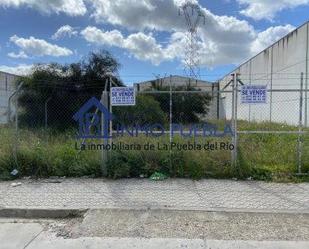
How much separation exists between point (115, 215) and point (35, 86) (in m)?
14.3

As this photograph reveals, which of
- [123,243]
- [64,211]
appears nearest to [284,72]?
[64,211]

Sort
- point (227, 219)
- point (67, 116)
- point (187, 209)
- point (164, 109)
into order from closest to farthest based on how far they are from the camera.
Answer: point (227, 219)
point (187, 209)
point (164, 109)
point (67, 116)

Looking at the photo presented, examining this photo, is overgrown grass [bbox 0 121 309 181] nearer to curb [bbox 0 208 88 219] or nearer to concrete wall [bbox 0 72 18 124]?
curb [bbox 0 208 88 219]

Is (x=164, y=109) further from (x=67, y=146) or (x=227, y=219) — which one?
(x=227, y=219)

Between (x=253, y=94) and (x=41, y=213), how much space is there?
5.31 meters

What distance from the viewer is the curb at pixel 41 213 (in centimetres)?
592

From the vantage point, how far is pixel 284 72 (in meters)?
21.9

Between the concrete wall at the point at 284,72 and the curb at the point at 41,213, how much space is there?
11.4m

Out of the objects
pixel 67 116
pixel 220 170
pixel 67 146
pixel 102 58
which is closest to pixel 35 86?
pixel 67 116

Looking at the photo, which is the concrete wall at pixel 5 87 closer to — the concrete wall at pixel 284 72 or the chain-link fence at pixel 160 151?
the concrete wall at pixel 284 72

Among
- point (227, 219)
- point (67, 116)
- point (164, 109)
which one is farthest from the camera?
point (67, 116)

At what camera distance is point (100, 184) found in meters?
7.73

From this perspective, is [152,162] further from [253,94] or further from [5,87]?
[5,87]

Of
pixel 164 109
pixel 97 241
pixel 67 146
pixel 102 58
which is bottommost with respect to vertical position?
pixel 97 241
